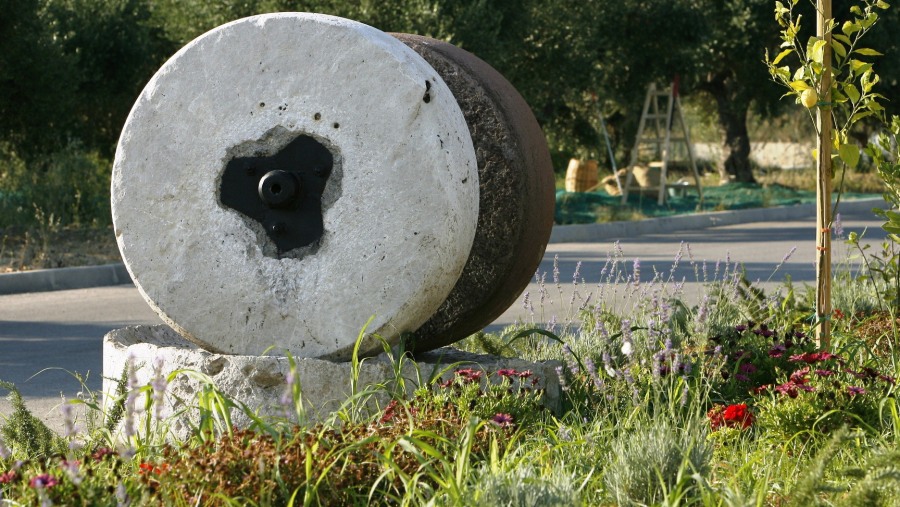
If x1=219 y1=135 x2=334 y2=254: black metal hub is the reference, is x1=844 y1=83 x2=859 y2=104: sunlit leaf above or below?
above

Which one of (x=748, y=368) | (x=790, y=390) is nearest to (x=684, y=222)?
(x=748, y=368)

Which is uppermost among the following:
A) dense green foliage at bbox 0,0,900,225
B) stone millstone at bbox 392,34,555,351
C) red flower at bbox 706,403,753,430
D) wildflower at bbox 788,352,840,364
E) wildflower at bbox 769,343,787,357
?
dense green foliage at bbox 0,0,900,225

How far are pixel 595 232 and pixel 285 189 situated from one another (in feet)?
37.7

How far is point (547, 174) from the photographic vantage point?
5105 mm

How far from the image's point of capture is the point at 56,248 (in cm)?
1260

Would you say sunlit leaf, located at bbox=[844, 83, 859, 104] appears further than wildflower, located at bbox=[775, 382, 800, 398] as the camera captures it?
Yes

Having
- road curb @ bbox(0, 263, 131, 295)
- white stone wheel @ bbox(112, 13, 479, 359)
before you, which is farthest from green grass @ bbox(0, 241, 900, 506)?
road curb @ bbox(0, 263, 131, 295)

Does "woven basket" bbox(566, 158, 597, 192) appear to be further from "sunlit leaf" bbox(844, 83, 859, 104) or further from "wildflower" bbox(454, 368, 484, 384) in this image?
"wildflower" bbox(454, 368, 484, 384)

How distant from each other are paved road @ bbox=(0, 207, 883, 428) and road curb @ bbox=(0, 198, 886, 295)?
0.33m

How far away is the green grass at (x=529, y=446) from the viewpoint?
9.91ft

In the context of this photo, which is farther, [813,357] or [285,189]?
[285,189]

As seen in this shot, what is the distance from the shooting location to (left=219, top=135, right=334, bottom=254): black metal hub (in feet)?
15.0

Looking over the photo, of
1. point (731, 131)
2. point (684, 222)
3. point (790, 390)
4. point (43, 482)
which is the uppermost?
point (731, 131)

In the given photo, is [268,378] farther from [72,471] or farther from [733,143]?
[733,143]
